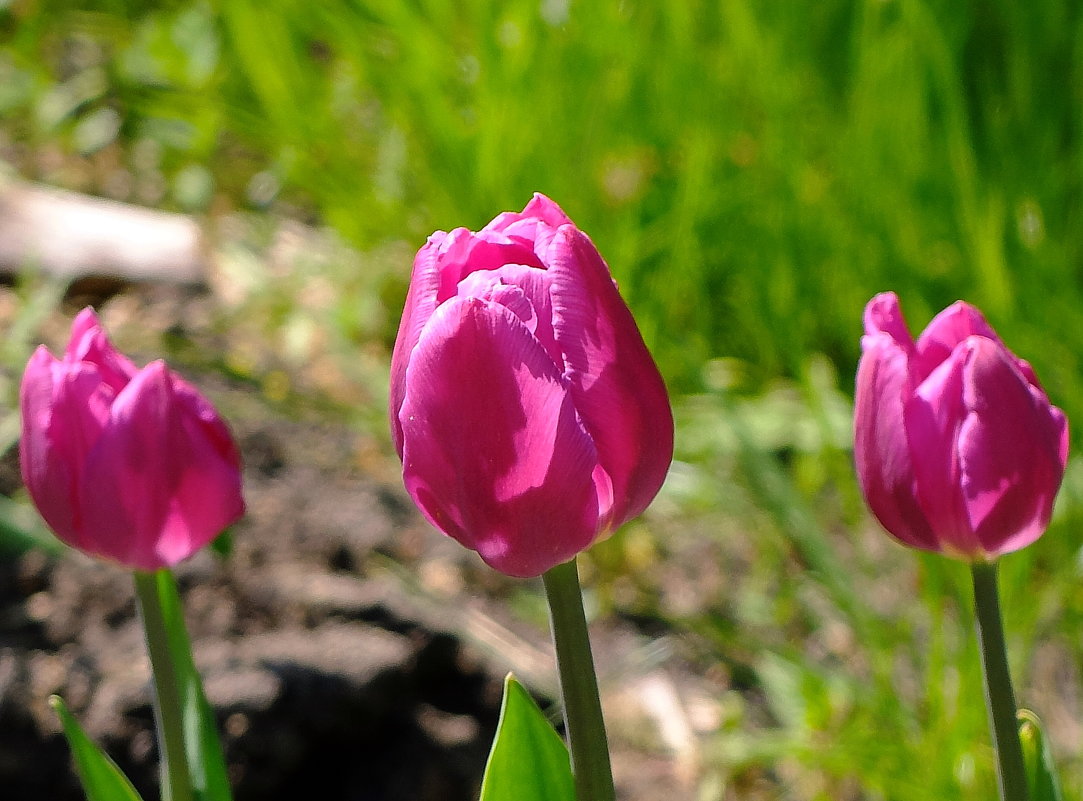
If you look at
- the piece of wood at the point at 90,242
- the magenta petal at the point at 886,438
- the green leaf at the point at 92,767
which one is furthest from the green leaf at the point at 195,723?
the piece of wood at the point at 90,242

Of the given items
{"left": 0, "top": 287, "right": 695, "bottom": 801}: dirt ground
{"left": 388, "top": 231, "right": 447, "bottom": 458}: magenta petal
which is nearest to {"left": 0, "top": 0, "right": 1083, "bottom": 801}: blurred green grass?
{"left": 0, "top": 287, "right": 695, "bottom": 801}: dirt ground

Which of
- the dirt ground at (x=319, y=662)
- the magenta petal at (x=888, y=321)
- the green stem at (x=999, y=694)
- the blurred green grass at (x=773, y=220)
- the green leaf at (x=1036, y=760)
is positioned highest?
the magenta petal at (x=888, y=321)

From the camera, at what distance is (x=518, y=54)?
1720mm

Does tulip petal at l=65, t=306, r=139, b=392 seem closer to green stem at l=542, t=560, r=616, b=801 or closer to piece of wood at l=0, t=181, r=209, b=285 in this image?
green stem at l=542, t=560, r=616, b=801

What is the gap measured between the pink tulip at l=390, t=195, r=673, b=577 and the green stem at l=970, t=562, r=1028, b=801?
5.5 inches

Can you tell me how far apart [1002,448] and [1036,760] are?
17 centimetres

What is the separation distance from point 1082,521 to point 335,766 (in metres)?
0.83

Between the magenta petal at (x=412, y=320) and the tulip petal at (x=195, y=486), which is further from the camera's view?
the tulip petal at (x=195, y=486)

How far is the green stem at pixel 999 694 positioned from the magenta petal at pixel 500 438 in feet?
0.53

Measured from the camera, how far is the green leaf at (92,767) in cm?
59

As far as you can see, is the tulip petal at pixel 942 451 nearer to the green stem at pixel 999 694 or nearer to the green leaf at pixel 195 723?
the green stem at pixel 999 694

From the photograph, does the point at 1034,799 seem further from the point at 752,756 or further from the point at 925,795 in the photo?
the point at 752,756

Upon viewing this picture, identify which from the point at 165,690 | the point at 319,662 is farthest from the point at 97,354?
the point at 319,662

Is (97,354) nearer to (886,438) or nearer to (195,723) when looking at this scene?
(195,723)
